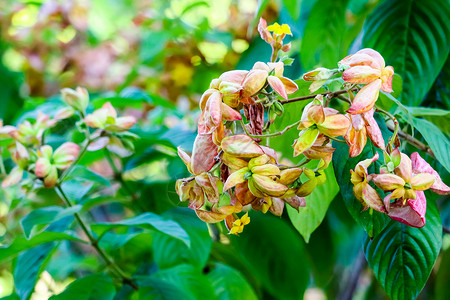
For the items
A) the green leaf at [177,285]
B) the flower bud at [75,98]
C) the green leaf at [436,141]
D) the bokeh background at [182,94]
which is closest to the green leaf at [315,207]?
the bokeh background at [182,94]

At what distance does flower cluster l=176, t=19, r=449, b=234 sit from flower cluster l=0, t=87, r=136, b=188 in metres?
0.28

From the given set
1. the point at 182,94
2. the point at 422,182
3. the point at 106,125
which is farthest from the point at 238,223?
the point at 182,94

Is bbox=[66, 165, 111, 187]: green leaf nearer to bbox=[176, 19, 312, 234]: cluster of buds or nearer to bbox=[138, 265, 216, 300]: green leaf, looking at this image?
bbox=[138, 265, 216, 300]: green leaf

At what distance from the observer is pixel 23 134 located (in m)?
0.65

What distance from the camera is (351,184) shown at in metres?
0.46

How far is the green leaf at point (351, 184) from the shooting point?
45cm

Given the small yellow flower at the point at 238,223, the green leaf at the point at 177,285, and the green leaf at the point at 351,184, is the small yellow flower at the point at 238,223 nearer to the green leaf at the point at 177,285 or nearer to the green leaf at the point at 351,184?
the green leaf at the point at 351,184

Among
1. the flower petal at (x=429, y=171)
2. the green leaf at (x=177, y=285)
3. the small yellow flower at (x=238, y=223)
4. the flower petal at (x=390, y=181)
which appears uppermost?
the flower petal at (x=390, y=181)

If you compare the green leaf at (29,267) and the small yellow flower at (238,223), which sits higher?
the small yellow flower at (238,223)

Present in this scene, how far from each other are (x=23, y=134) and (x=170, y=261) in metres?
0.31

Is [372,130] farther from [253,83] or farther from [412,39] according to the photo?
[412,39]

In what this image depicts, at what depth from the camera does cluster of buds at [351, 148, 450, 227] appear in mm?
367

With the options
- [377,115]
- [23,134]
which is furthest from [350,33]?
[23,134]

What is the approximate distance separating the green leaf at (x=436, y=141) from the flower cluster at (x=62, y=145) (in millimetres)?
382
